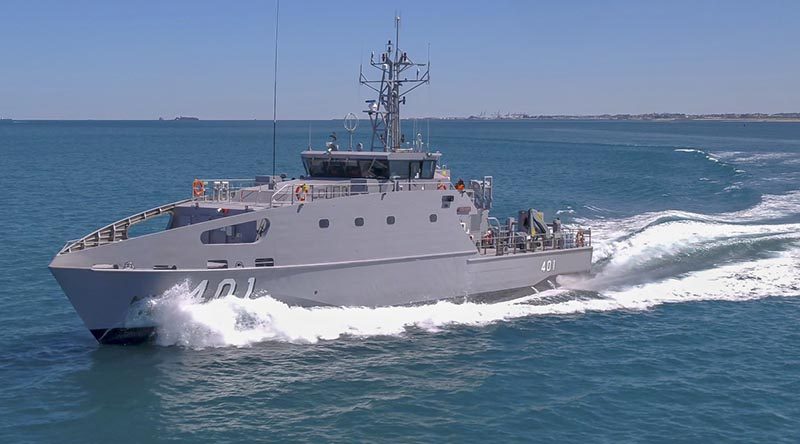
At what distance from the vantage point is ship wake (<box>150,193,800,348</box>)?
1877 centimetres

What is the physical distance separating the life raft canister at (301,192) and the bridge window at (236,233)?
3.99 feet

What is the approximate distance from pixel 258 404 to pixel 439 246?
26.6ft

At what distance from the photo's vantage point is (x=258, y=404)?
51.7 feet

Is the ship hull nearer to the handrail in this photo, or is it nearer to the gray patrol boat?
the gray patrol boat

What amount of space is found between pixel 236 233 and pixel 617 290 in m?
12.9

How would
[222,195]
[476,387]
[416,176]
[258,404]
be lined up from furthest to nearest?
[416,176] → [222,195] → [476,387] → [258,404]

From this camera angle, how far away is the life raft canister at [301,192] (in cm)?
2014

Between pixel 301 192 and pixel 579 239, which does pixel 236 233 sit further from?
pixel 579 239

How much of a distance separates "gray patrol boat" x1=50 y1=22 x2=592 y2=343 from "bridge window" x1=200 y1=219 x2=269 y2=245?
0.12 feet

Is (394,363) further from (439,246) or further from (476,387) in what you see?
(439,246)

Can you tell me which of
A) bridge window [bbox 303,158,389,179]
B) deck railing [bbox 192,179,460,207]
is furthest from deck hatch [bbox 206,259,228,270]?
bridge window [bbox 303,158,389,179]

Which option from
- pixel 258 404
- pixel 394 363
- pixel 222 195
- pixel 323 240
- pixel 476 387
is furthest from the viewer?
pixel 222 195

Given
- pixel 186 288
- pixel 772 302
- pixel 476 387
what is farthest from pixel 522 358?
pixel 772 302

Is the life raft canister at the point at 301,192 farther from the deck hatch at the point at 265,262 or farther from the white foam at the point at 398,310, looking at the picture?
the white foam at the point at 398,310
